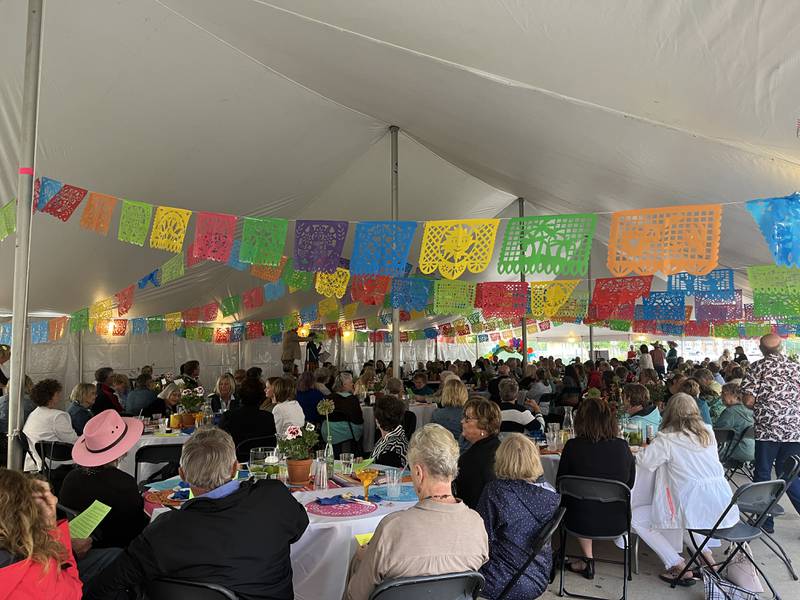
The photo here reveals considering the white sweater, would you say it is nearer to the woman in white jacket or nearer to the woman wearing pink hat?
the woman wearing pink hat

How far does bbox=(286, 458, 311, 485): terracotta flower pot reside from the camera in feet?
10.9

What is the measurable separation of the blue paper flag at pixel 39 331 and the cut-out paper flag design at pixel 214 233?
5.75 meters

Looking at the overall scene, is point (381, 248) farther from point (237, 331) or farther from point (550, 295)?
point (237, 331)

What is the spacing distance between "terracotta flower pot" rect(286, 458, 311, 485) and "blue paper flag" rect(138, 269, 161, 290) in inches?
221

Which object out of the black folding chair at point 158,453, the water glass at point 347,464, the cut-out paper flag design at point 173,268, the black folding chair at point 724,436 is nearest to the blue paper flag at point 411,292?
the cut-out paper flag design at point 173,268

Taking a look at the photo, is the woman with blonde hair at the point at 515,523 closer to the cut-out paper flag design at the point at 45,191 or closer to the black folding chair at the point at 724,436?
the black folding chair at the point at 724,436

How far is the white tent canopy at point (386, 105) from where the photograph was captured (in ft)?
8.55

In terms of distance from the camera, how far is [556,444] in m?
4.77

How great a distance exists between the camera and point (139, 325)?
11.5 metres

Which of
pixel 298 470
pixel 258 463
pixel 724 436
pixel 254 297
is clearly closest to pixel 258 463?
pixel 258 463

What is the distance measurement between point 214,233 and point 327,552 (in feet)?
11.7

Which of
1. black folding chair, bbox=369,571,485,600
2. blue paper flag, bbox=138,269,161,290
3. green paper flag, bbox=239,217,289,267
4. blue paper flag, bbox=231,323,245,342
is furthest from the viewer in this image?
blue paper flag, bbox=231,323,245,342

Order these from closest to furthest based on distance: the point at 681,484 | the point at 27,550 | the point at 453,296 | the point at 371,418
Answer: the point at 27,550 → the point at 681,484 → the point at 371,418 → the point at 453,296

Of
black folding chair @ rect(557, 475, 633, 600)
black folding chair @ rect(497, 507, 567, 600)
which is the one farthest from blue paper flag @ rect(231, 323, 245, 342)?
black folding chair @ rect(497, 507, 567, 600)
